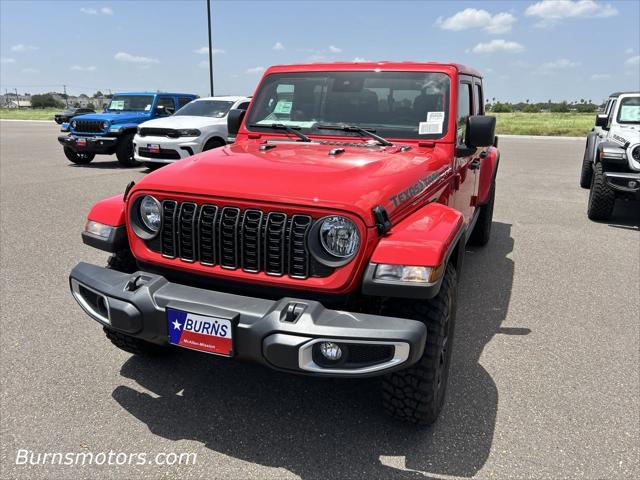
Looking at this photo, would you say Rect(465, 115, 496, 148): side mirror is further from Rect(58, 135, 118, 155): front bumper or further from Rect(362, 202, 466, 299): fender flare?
Rect(58, 135, 118, 155): front bumper

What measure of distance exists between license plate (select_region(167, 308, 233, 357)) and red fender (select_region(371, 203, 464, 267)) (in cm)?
71

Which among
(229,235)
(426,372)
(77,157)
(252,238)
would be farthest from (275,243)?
(77,157)

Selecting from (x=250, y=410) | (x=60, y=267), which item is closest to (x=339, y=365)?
(x=250, y=410)

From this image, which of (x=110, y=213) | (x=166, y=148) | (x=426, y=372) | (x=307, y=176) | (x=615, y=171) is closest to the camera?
(x=426, y=372)

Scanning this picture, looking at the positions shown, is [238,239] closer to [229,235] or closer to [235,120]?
[229,235]

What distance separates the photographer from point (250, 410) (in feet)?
9.08

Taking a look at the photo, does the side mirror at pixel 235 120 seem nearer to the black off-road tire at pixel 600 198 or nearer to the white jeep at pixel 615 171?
the white jeep at pixel 615 171

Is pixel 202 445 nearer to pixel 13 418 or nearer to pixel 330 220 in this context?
pixel 13 418

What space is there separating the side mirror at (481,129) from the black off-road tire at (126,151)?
10309 mm

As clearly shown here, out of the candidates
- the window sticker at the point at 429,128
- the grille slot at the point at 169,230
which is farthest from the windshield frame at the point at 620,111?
the grille slot at the point at 169,230

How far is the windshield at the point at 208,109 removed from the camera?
37.0 ft

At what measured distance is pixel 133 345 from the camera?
3.06 meters

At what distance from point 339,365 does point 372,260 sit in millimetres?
462

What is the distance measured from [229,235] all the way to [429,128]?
1676mm
